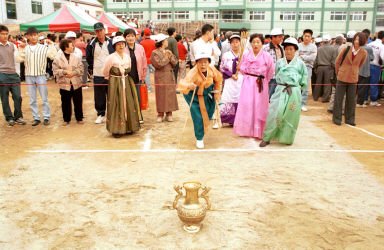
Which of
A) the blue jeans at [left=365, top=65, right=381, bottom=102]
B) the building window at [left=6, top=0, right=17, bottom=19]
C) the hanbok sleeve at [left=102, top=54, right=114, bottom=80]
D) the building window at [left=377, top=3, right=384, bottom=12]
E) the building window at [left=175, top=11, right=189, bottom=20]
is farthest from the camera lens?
the building window at [left=175, top=11, right=189, bottom=20]

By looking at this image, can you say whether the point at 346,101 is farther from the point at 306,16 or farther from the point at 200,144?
the point at 306,16

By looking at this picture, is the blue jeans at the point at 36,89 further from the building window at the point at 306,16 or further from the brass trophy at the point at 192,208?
the building window at the point at 306,16

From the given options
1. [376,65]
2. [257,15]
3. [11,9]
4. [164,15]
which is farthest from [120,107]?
[164,15]

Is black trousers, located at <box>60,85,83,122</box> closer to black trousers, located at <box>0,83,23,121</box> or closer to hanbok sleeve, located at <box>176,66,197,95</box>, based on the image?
black trousers, located at <box>0,83,23,121</box>

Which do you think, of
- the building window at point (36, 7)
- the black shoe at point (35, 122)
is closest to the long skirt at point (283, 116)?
the black shoe at point (35, 122)

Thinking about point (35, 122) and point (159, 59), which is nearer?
point (159, 59)

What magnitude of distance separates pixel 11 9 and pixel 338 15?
35725 mm

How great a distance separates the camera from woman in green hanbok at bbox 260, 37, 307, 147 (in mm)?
5188

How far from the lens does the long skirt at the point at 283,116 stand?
205 inches

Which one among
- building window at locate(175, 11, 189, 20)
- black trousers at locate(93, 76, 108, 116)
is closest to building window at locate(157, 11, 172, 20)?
building window at locate(175, 11, 189, 20)

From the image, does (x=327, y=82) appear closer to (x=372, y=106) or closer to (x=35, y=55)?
(x=372, y=106)

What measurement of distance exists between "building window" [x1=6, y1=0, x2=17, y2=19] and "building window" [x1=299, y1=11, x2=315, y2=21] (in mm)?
31270

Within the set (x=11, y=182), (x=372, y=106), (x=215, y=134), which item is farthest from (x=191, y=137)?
(x=372, y=106)

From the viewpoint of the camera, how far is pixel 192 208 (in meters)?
2.73
